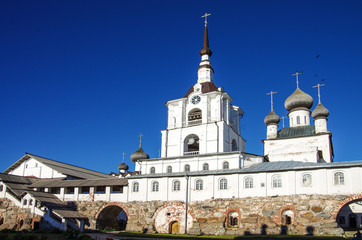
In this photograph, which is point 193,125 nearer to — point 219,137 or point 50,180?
point 219,137

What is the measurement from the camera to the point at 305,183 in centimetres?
3105

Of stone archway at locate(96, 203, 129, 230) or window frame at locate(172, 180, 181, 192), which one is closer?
window frame at locate(172, 180, 181, 192)

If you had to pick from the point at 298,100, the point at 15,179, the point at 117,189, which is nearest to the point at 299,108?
the point at 298,100

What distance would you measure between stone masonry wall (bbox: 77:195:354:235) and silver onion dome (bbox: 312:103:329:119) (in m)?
15.8

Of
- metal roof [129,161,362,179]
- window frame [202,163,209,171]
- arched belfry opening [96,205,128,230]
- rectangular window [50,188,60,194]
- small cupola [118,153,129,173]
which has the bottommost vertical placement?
arched belfry opening [96,205,128,230]

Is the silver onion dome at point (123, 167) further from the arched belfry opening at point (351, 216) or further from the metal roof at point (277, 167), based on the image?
the arched belfry opening at point (351, 216)

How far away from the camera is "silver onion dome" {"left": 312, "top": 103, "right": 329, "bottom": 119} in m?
43.2

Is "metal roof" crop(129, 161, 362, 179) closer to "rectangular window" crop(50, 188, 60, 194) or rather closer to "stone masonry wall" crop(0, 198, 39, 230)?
"rectangular window" crop(50, 188, 60, 194)

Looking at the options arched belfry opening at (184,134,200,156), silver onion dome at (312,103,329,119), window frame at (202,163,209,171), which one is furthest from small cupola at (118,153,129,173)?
silver onion dome at (312,103,329,119)

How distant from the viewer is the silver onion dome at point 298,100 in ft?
154

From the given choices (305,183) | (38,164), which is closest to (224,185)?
(305,183)

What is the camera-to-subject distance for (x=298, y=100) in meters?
47.1

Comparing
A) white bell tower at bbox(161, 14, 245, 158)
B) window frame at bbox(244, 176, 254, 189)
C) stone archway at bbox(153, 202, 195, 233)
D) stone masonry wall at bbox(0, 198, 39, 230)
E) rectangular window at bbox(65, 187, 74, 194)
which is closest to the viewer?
window frame at bbox(244, 176, 254, 189)

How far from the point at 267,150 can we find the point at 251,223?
14.8 meters
